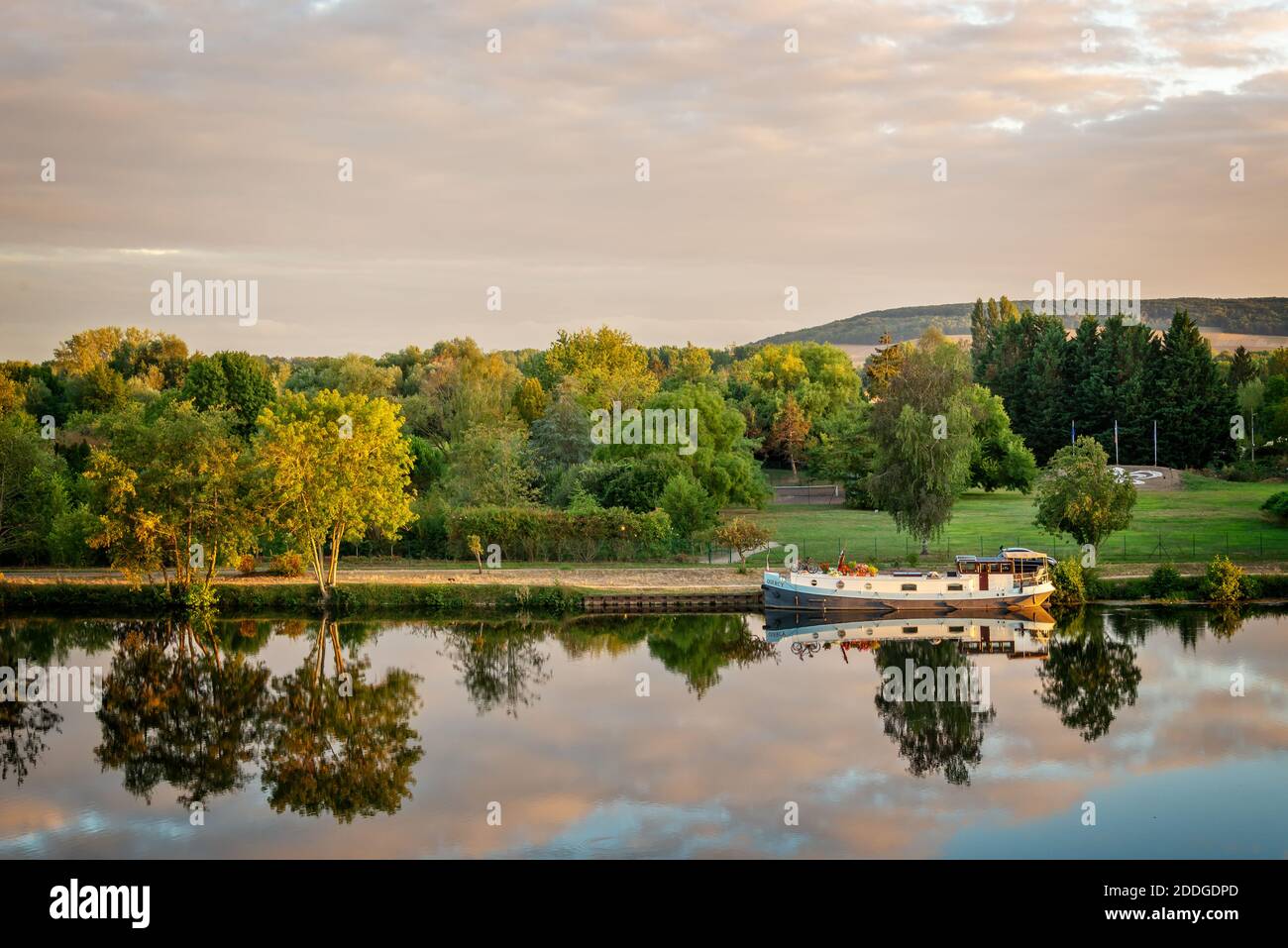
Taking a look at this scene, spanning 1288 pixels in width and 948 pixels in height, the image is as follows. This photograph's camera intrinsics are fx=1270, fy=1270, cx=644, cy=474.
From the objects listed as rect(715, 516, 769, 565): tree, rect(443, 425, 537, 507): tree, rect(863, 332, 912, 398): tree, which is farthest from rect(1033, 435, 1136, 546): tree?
rect(863, 332, 912, 398): tree

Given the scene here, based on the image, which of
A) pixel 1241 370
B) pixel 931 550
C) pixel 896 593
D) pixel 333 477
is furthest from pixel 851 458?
pixel 1241 370

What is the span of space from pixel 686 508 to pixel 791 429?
3201cm

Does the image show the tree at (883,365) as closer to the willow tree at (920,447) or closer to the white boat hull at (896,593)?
the willow tree at (920,447)

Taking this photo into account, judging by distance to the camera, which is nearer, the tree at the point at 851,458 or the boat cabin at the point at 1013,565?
the boat cabin at the point at 1013,565

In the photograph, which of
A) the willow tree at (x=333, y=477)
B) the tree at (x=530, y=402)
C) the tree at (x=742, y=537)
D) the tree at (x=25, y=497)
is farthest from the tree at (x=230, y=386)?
the tree at (x=742, y=537)

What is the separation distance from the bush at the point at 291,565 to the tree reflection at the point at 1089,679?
25.1 m

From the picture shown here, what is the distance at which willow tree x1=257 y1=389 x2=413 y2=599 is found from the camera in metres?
40.8

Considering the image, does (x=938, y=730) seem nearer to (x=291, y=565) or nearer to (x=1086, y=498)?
(x=1086, y=498)

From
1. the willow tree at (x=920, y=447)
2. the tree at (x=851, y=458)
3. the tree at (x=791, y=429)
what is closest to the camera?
the willow tree at (x=920, y=447)

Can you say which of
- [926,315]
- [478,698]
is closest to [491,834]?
[478,698]

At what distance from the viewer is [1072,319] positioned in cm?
14388

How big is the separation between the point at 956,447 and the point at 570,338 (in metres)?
54.5

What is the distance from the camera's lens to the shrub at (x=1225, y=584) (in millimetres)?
39875
